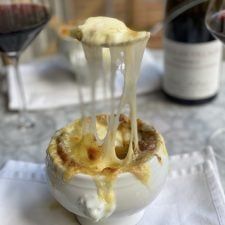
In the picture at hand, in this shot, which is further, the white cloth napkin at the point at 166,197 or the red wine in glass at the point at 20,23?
the red wine in glass at the point at 20,23

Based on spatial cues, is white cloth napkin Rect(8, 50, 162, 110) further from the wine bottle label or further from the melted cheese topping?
the melted cheese topping

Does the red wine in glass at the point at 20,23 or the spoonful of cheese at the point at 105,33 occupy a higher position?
the spoonful of cheese at the point at 105,33

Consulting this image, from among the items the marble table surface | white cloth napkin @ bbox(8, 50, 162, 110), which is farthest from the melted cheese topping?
white cloth napkin @ bbox(8, 50, 162, 110)

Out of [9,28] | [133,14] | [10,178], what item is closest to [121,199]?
[10,178]

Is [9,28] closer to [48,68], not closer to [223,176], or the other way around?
[48,68]

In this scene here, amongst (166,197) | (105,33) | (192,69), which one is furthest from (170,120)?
(105,33)

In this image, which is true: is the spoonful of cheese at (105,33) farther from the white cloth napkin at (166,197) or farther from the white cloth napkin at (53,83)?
the white cloth napkin at (53,83)

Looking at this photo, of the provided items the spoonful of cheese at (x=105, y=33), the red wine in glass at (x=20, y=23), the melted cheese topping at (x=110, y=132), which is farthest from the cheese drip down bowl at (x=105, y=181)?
the red wine in glass at (x=20, y=23)
